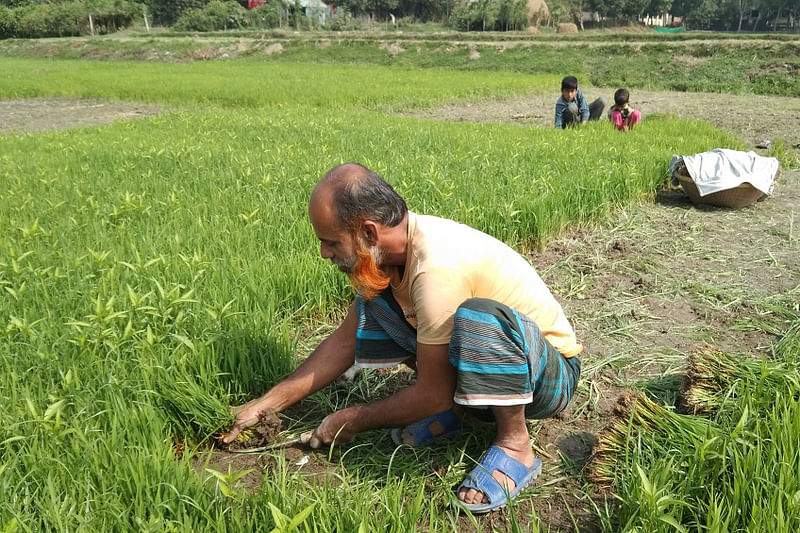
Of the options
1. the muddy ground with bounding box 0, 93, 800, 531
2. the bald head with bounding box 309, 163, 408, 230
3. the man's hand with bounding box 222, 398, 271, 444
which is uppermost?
the bald head with bounding box 309, 163, 408, 230

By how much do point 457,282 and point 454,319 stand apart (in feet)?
0.37

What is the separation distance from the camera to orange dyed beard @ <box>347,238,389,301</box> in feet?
5.87

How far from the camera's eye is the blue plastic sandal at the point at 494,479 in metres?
1.78

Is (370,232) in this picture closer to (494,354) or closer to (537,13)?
(494,354)

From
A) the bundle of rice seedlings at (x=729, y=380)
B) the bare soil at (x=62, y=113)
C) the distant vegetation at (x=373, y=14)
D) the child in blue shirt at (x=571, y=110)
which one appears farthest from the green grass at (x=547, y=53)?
the bundle of rice seedlings at (x=729, y=380)

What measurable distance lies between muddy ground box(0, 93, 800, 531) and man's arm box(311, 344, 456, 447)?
0.21m

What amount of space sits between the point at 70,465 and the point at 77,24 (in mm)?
60416

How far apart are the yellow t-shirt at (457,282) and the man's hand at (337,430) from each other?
393mm

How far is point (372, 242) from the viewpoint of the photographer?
179cm

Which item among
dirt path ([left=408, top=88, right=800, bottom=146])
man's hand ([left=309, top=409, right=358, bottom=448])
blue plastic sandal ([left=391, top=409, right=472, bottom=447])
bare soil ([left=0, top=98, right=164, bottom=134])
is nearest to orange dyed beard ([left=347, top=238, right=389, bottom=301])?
man's hand ([left=309, top=409, right=358, bottom=448])

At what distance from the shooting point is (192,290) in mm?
2396

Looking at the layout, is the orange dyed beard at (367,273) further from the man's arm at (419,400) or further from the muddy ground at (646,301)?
the muddy ground at (646,301)

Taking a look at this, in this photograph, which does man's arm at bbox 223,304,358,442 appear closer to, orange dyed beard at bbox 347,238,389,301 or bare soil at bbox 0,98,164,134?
orange dyed beard at bbox 347,238,389,301

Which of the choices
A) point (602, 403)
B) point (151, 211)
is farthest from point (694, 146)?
point (151, 211)
